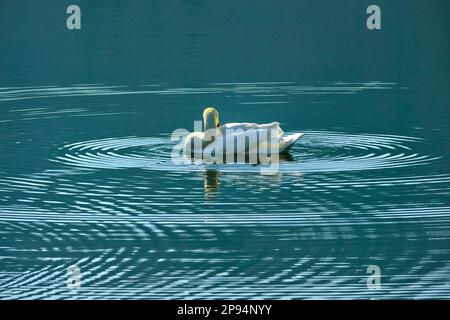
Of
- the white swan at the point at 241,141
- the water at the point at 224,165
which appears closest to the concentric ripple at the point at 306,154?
the water at the point at 224,165

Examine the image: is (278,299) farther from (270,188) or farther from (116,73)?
(116,73)

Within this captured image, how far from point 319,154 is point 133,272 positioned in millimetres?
2702

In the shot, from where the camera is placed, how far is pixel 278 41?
1313cm

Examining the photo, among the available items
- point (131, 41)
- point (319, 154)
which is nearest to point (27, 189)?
point (319, 154)

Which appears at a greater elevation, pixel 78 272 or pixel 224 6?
pixel 224 6

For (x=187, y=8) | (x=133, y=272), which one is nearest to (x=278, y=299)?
(x=133, y=272)

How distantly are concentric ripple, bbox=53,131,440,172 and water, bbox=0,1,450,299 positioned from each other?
27mm

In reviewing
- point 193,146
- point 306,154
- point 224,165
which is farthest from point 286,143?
point 193,146

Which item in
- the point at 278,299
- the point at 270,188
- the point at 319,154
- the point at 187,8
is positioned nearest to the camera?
the point at 278,299

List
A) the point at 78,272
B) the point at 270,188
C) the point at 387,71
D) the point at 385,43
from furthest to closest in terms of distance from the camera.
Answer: the point at 385,43 < the point at 387,71 < the point at 270,188 < the point at 78,272

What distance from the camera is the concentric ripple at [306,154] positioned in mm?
7723

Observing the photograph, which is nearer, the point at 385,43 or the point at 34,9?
the point at 385,43

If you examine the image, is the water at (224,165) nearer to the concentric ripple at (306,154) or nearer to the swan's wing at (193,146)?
the concentric ripple at (306,154)

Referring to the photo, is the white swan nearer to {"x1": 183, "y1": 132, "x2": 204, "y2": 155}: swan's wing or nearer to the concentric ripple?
{"x1": 183, "y1": 132, "x2": 204, "y2": 155}: swan's wing
